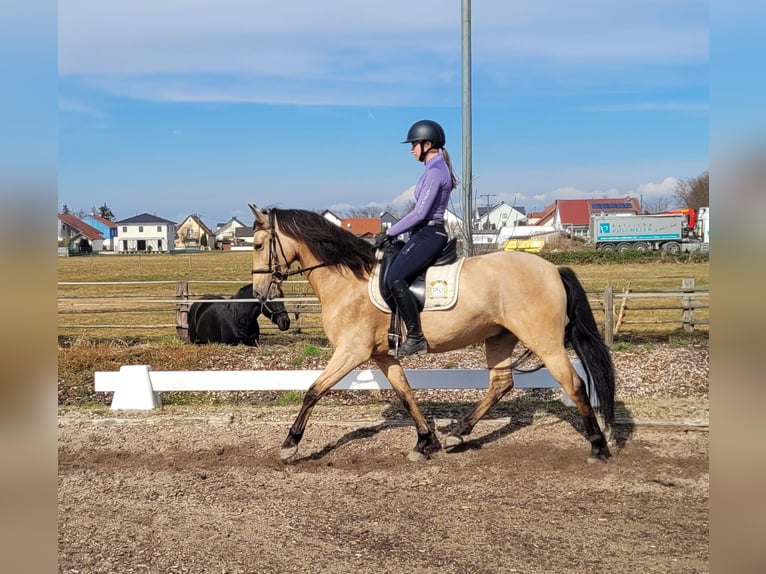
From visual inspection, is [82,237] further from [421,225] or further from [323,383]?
[421,225]

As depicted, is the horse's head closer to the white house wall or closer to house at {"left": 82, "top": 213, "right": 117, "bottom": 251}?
the white house wall

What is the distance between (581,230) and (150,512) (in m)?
77.4

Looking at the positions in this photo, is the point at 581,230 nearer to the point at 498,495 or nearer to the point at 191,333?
the point at 191,333

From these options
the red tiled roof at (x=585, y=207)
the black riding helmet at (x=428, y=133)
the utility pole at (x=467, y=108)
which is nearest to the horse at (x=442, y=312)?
the black riding helmet at (x=428, y=133)

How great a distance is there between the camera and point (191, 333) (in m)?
14.3

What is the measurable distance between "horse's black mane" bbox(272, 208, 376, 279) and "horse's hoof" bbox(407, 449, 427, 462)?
5.55 feet

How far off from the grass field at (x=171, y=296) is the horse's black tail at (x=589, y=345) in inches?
213

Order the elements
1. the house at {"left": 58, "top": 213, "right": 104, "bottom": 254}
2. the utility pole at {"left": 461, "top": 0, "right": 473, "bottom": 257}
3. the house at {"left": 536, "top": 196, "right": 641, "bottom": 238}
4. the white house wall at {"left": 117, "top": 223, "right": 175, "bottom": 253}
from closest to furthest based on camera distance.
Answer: the utility pole at {"left": 461, "top": 0, "right": 473, "bottom": 257} → the house at {"left": 58, "top": 213, "right": 104, "bottom": 254} → the house at {"left": 536, "top": 196, "right": 641, "bottom": 238} → the white house wall at {"left": 117, "top": 223, "right": 175, "bottom": 253}

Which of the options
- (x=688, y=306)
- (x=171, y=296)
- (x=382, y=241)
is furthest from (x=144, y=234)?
(x=382, y=241)

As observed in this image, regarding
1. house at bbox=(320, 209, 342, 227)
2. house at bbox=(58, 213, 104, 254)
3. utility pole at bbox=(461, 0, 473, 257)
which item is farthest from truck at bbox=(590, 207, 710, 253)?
house at bbox=(58, 213, 104, 254)

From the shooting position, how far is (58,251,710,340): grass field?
50.5 ft

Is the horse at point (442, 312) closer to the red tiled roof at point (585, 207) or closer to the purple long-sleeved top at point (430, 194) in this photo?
the purple long-sleeved top at point (430, 194)

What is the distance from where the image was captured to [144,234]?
313ft

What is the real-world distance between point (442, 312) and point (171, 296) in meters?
17.2
